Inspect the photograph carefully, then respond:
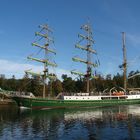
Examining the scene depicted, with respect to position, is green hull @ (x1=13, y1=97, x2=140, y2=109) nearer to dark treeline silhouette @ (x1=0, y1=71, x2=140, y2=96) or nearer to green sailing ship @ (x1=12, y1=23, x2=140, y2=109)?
green sailing ship @ (x1=12, y1=23, x2=140, y2=109)

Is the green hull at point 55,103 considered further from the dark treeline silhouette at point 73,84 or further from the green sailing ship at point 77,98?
the dark treeline silhouette at point 73,84

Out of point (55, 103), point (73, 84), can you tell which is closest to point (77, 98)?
point (55, 103)

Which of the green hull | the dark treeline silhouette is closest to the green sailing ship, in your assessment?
the green hull

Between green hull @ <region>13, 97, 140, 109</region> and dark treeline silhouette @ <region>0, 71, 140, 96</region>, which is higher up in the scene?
dark treeline silhouette @ <region>0, 71, 140, 96</region>

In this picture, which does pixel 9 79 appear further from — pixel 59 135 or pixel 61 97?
pixel 59 135

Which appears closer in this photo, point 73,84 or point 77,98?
point 77,98

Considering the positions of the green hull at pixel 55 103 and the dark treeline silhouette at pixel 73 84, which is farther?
the dark treeline silhouette at pixel 73 84

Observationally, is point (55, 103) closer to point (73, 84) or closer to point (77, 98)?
point (77, 98)

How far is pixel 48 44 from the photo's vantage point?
104812 millimetres

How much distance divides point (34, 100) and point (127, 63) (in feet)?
146

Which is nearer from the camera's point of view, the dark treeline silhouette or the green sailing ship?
the green sailing ship

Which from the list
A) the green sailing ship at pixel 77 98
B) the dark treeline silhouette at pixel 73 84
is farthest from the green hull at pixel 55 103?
the dark treeline silhouette at pixel 73 84

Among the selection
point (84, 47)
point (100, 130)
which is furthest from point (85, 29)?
point (100, 130)

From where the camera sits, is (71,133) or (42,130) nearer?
(71,133)
